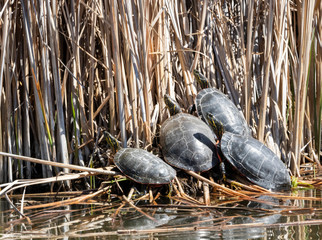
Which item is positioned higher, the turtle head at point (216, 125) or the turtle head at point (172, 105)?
the turtle head at point (172, 105)

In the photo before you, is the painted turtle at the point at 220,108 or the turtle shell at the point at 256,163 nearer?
the turtle shell at the point at 256,163

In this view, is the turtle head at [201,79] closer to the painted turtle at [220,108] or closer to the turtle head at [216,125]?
the painted turtle at [220,108]

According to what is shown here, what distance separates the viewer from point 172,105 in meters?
4.16

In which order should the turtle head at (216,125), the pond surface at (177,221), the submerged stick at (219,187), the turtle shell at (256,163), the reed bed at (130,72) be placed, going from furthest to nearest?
the turtle head at (216,125) < the reed bed at (130,72) < the turtle shell at (256,163) < the submerged stick at (219,187) < the pond surface at (177,221)

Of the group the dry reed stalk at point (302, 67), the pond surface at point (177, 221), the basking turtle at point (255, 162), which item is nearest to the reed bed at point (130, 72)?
the dry reed stalk at point (302, 67)

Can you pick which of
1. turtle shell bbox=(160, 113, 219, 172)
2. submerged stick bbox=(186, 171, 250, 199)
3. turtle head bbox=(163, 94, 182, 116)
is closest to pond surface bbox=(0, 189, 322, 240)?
submerged stick bbox=(186, 171, 250, 199)

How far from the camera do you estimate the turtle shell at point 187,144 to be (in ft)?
12.6

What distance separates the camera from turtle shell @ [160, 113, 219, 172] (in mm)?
3834

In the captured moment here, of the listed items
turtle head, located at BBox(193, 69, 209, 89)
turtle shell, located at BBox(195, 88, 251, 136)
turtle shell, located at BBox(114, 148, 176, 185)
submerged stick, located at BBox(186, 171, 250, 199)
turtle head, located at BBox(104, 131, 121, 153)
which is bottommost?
submerged stick, located at BBox(186, 171, 250, 199)

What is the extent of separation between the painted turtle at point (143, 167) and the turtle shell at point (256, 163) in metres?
0.54

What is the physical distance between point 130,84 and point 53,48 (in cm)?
72

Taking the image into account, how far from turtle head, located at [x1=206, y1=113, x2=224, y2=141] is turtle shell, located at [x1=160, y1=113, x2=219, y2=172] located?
61 mm

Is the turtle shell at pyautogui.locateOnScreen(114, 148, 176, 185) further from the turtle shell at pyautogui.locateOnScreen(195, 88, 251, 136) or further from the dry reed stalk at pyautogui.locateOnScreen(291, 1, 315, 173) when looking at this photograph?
the dry reed stalk at pyautogui.locateOnScreen(291, 1, 315, 173)

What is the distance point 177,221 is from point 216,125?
1445 mm
